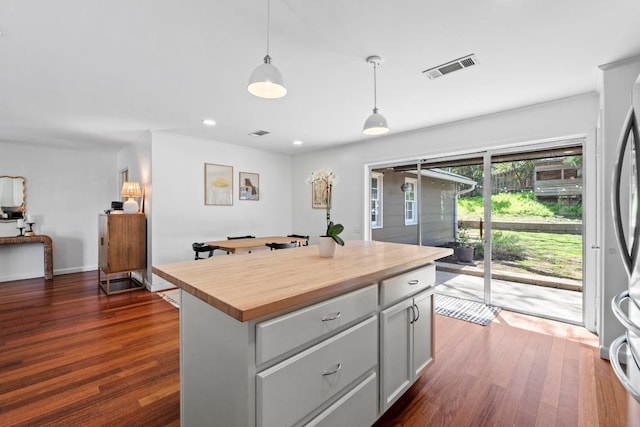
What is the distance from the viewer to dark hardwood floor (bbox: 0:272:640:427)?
1.88 metres

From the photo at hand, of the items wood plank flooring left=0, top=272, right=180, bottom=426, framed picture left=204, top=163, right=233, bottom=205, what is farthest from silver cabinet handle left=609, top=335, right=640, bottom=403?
framed picture left=204, top=163, right=233, bottom=205

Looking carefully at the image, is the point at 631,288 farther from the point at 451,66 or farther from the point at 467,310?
the point at 467,310

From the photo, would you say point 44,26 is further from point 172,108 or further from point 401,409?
point 401,409

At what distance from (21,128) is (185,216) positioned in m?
2.62

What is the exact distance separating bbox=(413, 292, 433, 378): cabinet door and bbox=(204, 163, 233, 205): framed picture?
14.0 ft

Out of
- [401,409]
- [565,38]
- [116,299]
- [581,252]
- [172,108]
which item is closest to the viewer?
[401,409]

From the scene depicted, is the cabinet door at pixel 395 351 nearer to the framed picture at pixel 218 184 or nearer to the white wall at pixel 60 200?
the framed picture at pixel 218 184

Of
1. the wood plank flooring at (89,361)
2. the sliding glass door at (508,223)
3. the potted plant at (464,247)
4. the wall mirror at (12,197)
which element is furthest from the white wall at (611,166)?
the wall mirror at (12,197)

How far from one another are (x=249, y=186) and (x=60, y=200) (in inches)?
147

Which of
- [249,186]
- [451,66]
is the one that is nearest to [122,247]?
[249,186]

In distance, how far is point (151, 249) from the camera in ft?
15.2

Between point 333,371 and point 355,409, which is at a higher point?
point 333,371

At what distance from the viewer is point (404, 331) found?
6.17 ft

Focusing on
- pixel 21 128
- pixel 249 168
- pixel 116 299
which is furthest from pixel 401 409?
pixel 21 128
